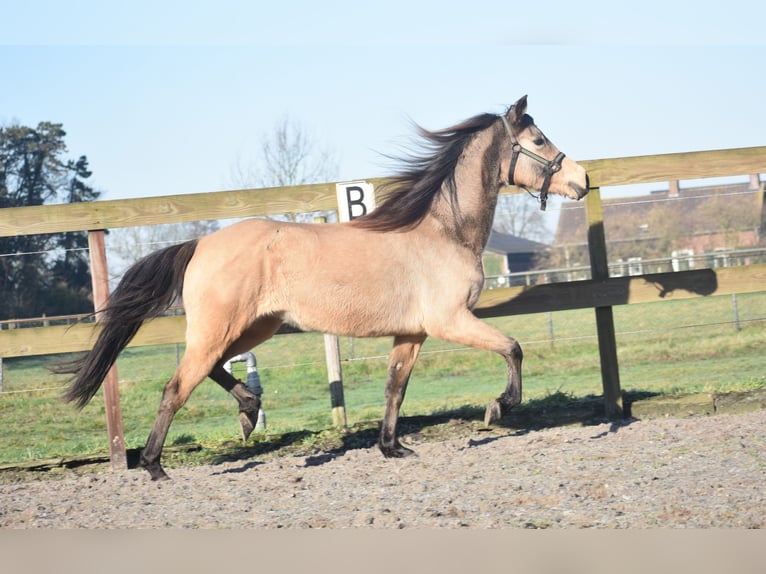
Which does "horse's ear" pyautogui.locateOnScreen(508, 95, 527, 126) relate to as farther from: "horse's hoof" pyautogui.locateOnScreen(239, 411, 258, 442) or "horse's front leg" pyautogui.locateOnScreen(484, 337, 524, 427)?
"horse's hoof" pyautogui.locateOnScreen(239, 411, 258, 442)

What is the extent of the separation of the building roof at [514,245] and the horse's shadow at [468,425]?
2227 cm

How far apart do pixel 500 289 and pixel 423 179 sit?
1.19 m

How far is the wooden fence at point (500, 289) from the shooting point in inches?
245

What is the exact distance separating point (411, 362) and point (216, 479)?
159 centimetres

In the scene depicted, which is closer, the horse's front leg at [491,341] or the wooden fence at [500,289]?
the horse's front leg at [491,341]

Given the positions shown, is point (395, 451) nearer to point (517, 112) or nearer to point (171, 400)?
point (171, 400)

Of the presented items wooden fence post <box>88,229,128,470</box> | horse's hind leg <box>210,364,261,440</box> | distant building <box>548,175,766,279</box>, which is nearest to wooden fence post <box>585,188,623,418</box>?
horse's hind leg <box>210,364,261,440</box>

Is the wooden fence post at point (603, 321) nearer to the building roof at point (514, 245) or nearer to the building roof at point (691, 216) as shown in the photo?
the building roof at point (691, 216)

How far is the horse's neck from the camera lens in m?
6.12

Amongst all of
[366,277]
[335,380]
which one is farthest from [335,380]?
[366,277]

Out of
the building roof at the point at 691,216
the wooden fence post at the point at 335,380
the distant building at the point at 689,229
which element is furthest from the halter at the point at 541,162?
the building roof at the point at 691,216

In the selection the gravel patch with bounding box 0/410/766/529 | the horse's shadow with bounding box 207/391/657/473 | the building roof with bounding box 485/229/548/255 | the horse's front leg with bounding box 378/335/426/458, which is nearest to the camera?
the gravel patch with bounding box 0/410/766/529


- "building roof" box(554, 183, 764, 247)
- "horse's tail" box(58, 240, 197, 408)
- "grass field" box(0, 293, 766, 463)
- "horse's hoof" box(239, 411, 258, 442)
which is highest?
"building roof" box(554, 183, 764, 247)

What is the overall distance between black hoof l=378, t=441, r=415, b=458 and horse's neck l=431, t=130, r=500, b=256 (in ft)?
4.82
